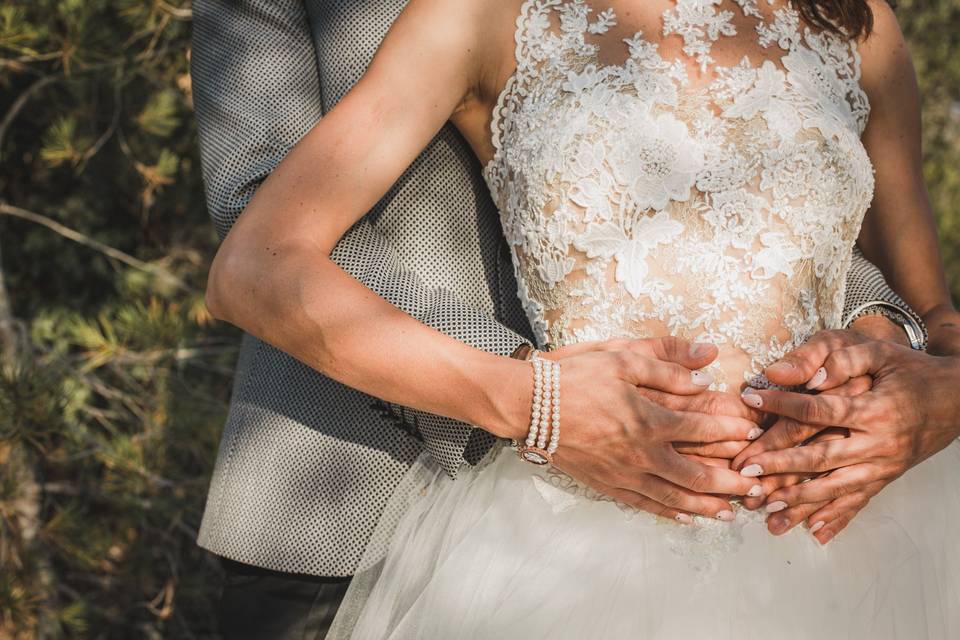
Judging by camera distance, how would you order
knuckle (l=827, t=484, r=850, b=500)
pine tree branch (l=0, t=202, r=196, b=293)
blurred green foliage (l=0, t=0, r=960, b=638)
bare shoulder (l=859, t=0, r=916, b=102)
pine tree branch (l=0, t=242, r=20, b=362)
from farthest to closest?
1. pine tree branch (l=0, t=202, r=196, b=293)
2. pine tree branch (l=0, t=242, r=20, b=362)
3. blurred green foliage (l=0, t=0, r=960, b=638)
4. bare shoulder (l=859, t=0, r=916, b=102)
5. knuckle (l=827, t=484, r=850, b=500)

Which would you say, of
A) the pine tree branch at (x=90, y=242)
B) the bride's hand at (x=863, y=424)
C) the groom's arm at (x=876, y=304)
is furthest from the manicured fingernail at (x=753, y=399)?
the pine tree branch at (x=90, y=242)

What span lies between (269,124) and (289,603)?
0.91m

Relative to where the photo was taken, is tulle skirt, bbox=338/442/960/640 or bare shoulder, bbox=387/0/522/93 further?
bare shoulder, bbox=387/0/522/93

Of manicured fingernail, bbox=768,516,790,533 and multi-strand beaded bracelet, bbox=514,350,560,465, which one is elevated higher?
manicured fingernail, bbox=768,516,790,533

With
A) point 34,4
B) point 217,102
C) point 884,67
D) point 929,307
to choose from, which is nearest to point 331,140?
point 217,102

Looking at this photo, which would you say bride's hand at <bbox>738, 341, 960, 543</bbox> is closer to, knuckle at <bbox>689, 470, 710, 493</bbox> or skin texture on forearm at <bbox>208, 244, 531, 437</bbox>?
knuckle at <bbox>689, 470, 710, 493</bbox>

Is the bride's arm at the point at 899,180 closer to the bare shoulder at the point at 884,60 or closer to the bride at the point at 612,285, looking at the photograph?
the bare shoulder at the point at 884,60

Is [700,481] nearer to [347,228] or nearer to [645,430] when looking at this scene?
[645,430]

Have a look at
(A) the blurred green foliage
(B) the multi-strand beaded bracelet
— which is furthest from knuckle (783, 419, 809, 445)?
(A) the blurred green foliage

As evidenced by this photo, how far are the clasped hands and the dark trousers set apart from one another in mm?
625

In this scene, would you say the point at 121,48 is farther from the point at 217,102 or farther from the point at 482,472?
the point at 482,472

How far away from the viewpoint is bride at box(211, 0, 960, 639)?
3.98ft

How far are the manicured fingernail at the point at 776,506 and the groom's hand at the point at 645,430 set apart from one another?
0.11ft

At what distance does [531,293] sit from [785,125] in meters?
0.51
